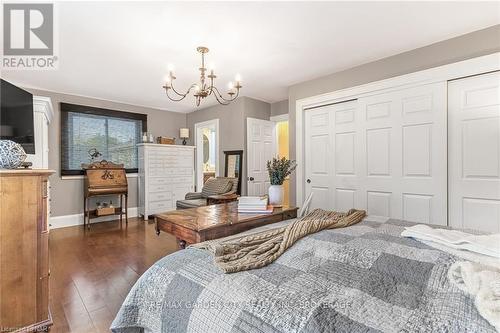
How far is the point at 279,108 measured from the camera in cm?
504

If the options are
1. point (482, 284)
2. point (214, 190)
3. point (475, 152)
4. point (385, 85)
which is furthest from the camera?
point (214, 190)

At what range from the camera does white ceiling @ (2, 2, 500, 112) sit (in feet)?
6.78

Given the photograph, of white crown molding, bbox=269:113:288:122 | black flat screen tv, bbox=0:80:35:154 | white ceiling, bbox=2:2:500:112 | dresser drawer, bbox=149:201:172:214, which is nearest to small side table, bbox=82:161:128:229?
dresser drawer, bbox=149:201:172:214

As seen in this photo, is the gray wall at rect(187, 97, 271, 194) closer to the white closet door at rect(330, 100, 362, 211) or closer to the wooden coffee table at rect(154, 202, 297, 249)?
the white closet door at rect(330, 100, 362, 211)

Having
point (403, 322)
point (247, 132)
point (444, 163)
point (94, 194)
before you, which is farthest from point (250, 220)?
point (94, 194)

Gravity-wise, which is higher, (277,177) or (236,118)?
(236,118)

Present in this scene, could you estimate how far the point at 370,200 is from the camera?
3.21 metres

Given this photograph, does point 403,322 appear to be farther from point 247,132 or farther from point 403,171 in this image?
point 247,132

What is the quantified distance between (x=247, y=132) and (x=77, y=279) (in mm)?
3255

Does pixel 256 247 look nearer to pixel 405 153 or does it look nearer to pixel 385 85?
pixel 405 153

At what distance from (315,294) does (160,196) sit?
481 centimetres

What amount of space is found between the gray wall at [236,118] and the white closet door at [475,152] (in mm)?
2978

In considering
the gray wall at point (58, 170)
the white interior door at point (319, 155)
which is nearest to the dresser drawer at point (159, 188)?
the gray wall at point (58, 170)

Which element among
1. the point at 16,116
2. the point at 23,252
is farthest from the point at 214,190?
the point at 23,252
